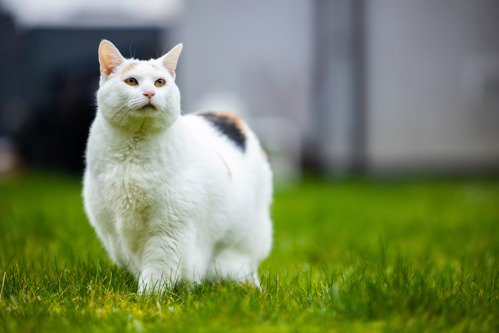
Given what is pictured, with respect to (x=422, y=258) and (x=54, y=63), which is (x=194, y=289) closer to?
(x=422, y=258)

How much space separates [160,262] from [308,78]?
8027mm

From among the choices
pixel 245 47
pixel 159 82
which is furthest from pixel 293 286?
pixel 245 47

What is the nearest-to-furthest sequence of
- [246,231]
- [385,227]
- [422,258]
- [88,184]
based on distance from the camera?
[88,184] < [246,231] < [422,258] < [385,227]

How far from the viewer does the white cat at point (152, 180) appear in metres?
1.91

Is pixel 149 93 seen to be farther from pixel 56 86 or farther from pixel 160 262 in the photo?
pixel 56 86

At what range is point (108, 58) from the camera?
197 centimetres

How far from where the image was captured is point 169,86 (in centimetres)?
195

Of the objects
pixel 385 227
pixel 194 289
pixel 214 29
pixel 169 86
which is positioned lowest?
pixel 385 227

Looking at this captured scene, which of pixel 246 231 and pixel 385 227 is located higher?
pixel 246 231

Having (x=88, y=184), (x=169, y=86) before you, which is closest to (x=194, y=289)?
(x=88, y=184)

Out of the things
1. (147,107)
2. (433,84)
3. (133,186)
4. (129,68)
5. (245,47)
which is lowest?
(133,186)

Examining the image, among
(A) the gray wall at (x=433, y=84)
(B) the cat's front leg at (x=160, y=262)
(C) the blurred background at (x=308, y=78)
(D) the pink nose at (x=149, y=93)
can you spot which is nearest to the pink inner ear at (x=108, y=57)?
(D) the pink nose at (x=149, y=93)

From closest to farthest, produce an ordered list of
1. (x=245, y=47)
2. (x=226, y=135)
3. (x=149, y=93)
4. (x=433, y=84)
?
(x=149, y=93)
(x=226, y=135)
(x=433, y=84)
(x=245, y=47)

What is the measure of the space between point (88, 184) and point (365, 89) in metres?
7.42
